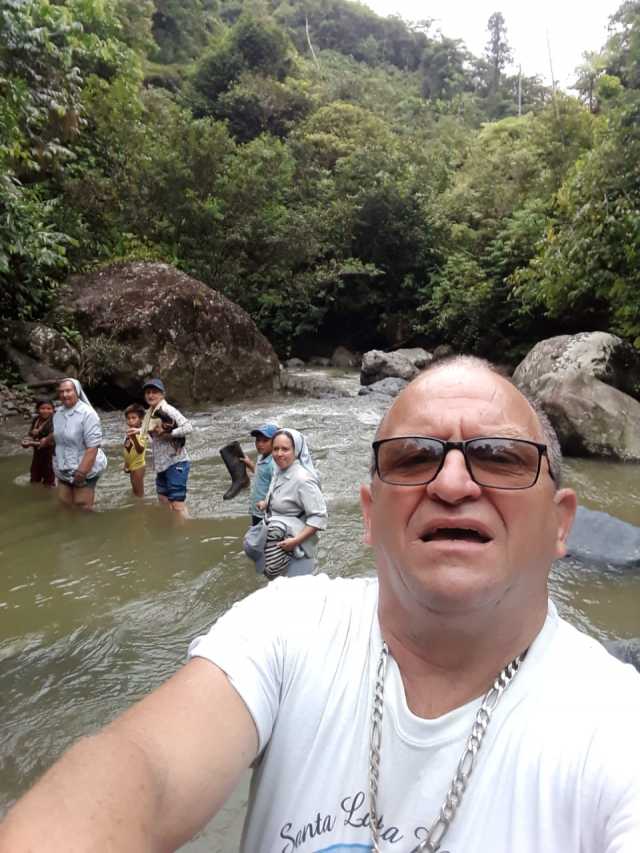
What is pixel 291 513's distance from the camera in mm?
4438

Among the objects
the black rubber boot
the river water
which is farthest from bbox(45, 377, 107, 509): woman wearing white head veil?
the black rubber boot

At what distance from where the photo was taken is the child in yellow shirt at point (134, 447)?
23.6 ft

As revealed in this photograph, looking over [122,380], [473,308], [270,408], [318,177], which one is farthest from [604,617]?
[318,177]

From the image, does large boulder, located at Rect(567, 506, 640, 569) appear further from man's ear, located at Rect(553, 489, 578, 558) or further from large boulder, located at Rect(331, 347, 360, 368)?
large boulder, located at Rect(331, 347, 360, 368)

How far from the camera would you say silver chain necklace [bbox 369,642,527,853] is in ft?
3.45

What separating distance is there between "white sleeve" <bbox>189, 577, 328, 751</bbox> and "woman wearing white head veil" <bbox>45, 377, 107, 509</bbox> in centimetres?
572

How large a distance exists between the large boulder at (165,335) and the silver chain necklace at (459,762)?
42.2 ft

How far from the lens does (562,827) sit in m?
1.02

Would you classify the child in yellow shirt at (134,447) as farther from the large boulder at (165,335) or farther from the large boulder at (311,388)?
the large boulder at (311,388)

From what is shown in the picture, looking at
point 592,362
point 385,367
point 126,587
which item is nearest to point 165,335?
point 385,367

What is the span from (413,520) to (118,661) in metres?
3.54

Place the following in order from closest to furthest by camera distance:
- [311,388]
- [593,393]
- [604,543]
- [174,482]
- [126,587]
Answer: [126,587]
[604,543]
[174,482]
[593,393]
[311,388]

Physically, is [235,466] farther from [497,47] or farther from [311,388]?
[497,47]

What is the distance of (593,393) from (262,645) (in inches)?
394
